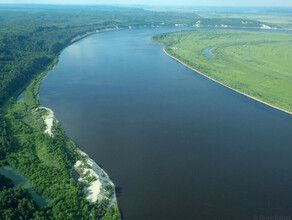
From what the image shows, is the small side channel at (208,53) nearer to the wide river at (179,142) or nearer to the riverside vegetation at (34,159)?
the wide river at (179,142)

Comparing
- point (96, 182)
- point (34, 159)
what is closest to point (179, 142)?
point (96, 182)

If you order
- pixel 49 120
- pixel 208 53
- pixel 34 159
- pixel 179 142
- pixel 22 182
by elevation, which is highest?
pixel 208 53

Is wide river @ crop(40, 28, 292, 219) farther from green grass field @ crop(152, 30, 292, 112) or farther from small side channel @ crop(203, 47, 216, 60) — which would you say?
small side channel @ crop(203, 47, 216, 60)

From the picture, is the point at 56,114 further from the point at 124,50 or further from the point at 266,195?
the point at 124,50

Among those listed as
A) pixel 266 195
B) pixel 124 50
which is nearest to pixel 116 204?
pixel 266 195

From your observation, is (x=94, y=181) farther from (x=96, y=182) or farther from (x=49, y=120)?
(x=49, y=120)

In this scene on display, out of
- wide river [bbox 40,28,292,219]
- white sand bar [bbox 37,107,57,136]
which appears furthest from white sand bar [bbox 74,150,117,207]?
white sand bar [bbox 37,107,57,136]
